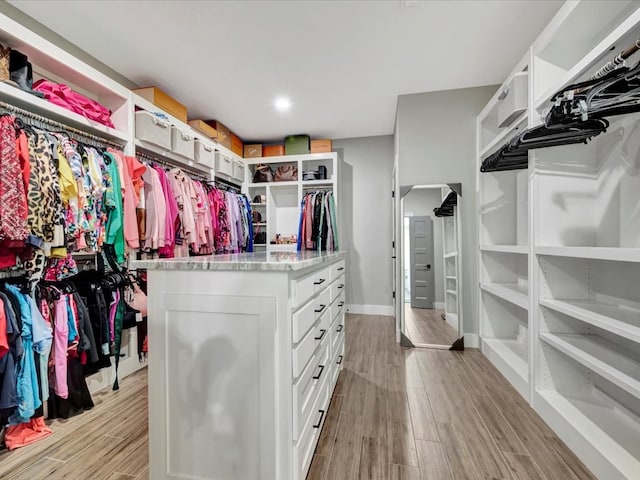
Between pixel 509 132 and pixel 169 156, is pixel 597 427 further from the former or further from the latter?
pixel 169 156

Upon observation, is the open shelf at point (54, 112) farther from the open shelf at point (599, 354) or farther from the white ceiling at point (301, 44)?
the open shelf at point (599, 354)

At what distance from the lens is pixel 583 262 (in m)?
1.73

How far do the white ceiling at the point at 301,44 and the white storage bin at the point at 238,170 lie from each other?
2.77 feet

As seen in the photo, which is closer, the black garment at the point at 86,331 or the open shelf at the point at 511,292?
the black garment at the point at 86,331

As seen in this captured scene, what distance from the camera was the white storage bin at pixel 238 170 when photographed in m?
3.90

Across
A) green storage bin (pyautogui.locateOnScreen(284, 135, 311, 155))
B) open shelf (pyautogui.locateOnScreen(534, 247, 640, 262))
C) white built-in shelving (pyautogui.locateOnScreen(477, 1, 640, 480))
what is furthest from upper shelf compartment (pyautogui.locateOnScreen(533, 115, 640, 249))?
green storage bin (pyautogui.locateOnScreen(284, 135, 311, 155))

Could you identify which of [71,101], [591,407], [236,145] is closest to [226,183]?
[236,145]

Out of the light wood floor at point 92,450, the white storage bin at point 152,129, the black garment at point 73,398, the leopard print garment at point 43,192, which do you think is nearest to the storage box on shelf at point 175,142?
the white storage bin at point 152,129

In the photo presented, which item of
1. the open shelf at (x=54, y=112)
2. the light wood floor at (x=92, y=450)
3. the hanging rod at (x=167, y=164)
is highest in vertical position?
the open shelf at (x=54, y=112)

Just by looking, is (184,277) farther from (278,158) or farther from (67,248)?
(278,158)

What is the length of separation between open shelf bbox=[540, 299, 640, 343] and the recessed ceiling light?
9.79 feet

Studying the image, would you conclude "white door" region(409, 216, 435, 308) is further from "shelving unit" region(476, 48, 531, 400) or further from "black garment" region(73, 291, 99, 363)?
"black garment" region(73, 291, 99, 363)

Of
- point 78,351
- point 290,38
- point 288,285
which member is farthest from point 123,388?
point 290,38

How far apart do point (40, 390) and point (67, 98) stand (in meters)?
1.85
